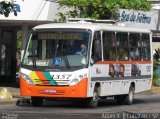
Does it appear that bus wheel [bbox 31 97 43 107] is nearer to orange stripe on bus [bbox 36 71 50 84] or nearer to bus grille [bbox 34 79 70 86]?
bus grille [bbox 34 79 70 86]

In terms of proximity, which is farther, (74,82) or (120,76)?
(120,76)

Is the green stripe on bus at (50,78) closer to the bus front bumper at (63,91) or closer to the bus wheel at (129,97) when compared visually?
the bus front bumper at (63,91)

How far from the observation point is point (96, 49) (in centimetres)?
2373

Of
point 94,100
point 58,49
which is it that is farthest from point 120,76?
point 58,49

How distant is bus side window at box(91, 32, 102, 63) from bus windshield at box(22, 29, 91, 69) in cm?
36

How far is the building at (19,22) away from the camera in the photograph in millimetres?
33750

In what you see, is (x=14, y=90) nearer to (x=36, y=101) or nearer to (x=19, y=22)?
(x=19, y=22)

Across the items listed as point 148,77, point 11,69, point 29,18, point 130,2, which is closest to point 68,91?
point 148,77

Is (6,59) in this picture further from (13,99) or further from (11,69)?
(13,99)

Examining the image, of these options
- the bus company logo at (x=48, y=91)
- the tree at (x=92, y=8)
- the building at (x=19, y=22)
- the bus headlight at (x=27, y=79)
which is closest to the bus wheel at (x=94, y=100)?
the bus company logo at (x=48, y=91)

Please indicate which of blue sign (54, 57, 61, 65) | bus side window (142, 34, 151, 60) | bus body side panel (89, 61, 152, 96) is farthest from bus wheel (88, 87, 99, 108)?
bus side window (142, 34, 151, 60)

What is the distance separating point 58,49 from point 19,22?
39.7 ft

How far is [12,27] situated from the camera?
39625 millimetres

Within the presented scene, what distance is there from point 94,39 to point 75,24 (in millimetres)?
1007
